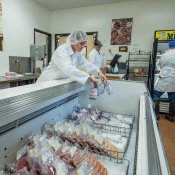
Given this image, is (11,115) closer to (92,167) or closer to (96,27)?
(92,167)

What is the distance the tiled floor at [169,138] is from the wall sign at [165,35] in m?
1.91

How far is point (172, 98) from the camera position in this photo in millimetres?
3613

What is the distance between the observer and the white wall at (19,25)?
13.0 ft

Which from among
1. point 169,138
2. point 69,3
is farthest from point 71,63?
point 69,3

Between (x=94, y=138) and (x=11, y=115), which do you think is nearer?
(x=11, y=115)

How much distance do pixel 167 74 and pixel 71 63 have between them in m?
2.61

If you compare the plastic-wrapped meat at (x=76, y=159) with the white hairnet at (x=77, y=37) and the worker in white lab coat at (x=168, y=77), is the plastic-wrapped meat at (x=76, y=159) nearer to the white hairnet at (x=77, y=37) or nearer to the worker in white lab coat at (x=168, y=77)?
the white hairnet at (x=77, y=37)

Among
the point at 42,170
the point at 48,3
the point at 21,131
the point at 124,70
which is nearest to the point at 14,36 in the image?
the point at 48,3

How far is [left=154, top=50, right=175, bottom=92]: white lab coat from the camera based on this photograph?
3.45 m

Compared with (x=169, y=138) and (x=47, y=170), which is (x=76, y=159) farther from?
(x=169, y=138)

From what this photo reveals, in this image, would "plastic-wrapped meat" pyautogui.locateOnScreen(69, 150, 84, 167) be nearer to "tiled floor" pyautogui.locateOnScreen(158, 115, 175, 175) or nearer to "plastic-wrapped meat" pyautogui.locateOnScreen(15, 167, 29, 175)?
"plastic-wrapped meat" pyautogui.locateOnScreen(15, 167, 29, 175)

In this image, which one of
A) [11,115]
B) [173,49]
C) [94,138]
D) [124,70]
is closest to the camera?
[11,115]

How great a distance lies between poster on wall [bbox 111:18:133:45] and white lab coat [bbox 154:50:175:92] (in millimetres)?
1574

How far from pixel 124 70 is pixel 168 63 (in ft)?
4.96
